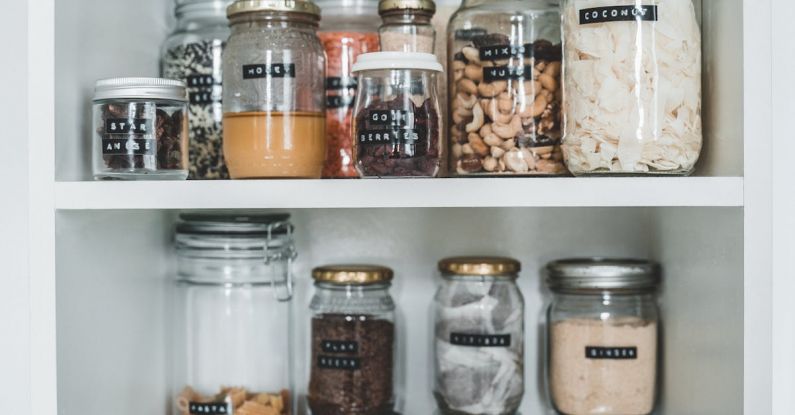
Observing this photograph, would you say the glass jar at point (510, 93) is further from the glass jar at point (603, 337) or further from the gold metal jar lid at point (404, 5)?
the glass jar at point (603, 337)

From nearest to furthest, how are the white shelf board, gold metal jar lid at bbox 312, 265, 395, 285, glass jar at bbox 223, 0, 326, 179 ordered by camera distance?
1. the white shelf board
2. glass jar at bbox 223, 0, 326, 179
3. gold metal jar lid at bbox 312, 265, 395, 285

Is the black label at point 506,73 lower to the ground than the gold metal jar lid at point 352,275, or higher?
higher

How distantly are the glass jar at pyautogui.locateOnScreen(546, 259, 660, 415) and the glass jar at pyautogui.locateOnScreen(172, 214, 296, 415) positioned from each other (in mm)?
330

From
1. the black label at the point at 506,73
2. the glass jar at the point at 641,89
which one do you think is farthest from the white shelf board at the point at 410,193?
the black label at the point at 506,73

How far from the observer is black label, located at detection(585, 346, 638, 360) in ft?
3.19

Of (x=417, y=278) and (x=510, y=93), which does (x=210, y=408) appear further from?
(x=510, y=93)

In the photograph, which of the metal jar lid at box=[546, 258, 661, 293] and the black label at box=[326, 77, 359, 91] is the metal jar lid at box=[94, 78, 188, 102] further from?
the metal jar lid at box=[546, 258, 661, 293]

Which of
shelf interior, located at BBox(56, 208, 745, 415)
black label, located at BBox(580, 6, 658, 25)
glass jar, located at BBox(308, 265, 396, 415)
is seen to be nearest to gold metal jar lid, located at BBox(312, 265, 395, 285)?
glass jar, located at BBox(308, 265, 396, 415)

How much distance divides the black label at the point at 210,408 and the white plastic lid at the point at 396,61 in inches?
16.7

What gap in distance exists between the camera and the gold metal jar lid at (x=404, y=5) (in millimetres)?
924

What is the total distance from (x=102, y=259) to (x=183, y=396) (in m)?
0.20

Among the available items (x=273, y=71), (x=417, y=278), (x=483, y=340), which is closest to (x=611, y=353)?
(x=483, y=340)

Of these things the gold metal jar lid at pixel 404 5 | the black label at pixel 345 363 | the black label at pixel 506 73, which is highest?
the gold metal jar lid at pixel 404 5
